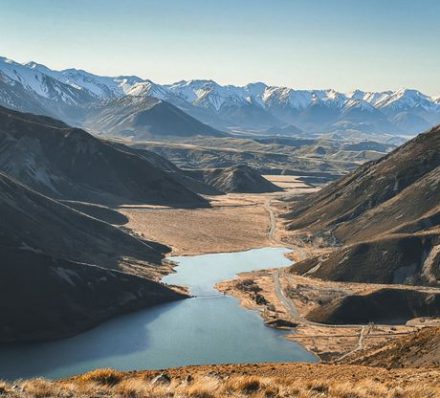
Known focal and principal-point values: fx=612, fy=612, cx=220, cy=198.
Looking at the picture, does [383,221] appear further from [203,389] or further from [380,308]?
[203,389]

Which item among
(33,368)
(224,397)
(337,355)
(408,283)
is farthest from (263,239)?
(224,397)

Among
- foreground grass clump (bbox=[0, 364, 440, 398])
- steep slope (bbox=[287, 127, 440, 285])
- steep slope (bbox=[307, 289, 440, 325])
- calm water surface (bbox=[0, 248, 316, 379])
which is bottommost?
calm water surface (bbox=[0, 248, 316, 379])

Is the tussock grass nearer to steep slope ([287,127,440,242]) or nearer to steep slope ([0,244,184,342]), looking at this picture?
steep slope ([0,244,184,342])

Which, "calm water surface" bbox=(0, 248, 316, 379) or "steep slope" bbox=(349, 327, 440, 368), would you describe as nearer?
"steep slope" bbox=(349, 327, 440, 368)

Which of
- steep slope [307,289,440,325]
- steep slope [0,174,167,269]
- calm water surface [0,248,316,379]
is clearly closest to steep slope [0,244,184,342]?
calm water surface [0,248,316,379]

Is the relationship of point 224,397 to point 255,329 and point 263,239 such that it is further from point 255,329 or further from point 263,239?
point 263,239

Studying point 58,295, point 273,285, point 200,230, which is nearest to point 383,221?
point 273,285

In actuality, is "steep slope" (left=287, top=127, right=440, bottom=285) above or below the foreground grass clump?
below
